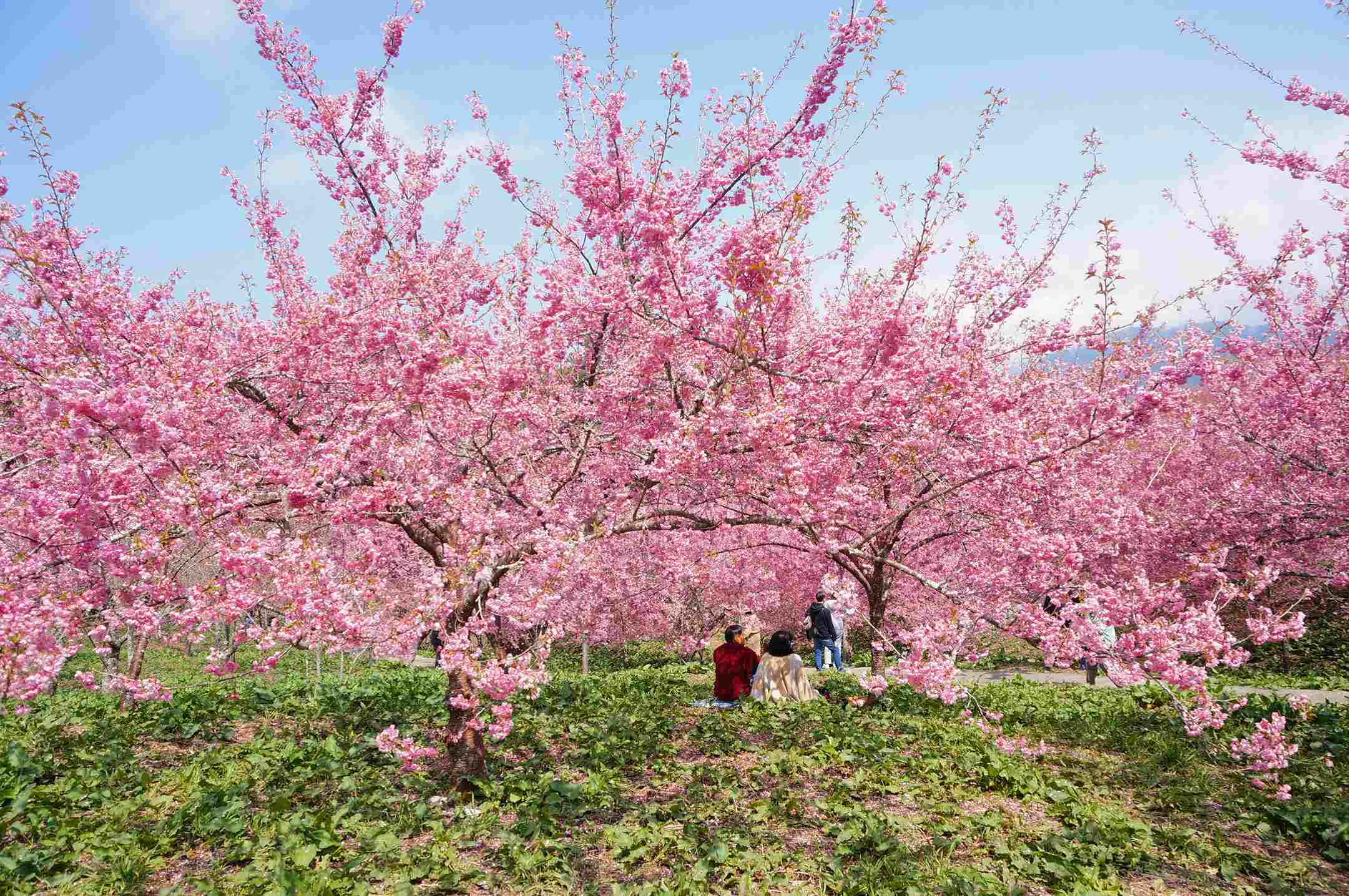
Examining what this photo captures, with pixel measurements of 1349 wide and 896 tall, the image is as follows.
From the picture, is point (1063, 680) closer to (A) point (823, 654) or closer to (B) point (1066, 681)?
(B) point (1066, 681)

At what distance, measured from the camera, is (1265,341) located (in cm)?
1100

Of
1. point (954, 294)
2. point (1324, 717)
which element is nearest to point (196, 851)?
point (954, 294)

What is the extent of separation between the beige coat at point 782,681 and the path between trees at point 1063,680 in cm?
87

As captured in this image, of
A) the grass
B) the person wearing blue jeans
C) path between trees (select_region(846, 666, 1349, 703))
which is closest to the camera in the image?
the grass

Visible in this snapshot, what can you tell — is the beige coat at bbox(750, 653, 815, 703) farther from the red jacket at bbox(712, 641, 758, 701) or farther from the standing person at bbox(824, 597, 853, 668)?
the standing person at bbox(824, 597, 853, 668)

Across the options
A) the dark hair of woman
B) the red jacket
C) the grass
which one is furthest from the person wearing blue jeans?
the grass

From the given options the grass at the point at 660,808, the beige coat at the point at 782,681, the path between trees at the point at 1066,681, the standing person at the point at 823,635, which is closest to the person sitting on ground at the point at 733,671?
the beige coat at the point at 782,681

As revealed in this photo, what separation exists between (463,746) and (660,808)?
75.4 inches

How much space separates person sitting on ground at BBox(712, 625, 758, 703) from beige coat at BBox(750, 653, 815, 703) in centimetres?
19

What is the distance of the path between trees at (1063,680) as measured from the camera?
1057 centimetres

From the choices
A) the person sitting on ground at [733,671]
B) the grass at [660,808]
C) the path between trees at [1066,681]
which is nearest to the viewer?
the grass at [660,808]

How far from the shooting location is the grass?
4672mm

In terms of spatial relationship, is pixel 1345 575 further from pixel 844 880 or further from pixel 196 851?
pixel 196 851

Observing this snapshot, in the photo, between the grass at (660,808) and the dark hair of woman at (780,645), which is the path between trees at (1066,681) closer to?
the dark hair of woman at (780,645)
